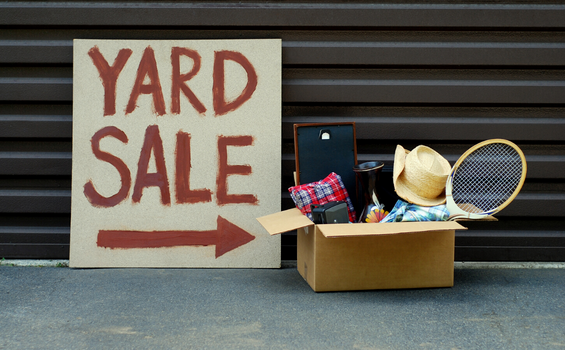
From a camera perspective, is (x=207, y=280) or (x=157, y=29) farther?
(x=157, y=29)

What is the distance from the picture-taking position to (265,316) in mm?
2342

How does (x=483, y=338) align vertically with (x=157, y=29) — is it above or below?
below

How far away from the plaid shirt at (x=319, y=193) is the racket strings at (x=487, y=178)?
0.71m

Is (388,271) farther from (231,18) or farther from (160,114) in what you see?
(231,18)

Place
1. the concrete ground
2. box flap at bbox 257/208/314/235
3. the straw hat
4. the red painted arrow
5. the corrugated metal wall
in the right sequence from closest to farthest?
the concrete ground → box flap at bbox 257/208/314/235 → the straw hat → the red painted arrow → the corrugated metal wall

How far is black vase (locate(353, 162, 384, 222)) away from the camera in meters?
2.85

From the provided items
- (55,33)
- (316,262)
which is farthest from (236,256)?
(55,33)

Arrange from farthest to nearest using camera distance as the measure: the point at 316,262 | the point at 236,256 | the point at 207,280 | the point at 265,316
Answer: the point at 236,256, the point at 207,280, the point at 316,262, the point at 265,316

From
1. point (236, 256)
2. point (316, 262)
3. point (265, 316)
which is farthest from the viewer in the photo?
point (236, 256)

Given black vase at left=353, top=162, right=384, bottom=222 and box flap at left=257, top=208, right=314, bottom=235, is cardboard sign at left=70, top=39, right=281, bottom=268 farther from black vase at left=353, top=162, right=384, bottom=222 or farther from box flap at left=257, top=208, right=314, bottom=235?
black vase at left=353, top=162, right=384, bottom=222

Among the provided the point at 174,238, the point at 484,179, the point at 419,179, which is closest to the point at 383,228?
the point at 419,179

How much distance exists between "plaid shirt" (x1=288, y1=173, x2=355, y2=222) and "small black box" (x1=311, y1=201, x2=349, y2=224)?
0.13 m

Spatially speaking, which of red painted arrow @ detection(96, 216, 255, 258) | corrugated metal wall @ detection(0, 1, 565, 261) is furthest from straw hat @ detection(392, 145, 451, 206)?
red painted arrow @ detection(96, 216, 255, 258)

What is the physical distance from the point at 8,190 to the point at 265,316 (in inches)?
90.2
